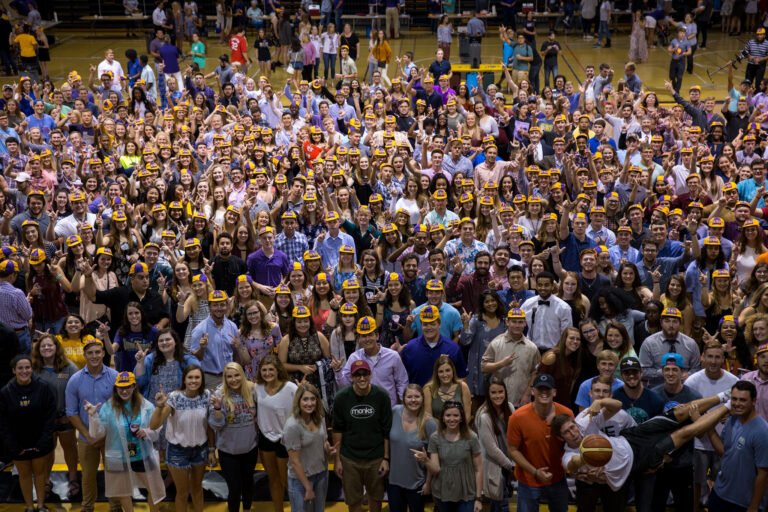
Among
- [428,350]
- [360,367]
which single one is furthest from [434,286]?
[360,367]

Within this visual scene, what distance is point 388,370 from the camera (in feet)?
27.8

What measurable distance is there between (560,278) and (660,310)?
1381 mm

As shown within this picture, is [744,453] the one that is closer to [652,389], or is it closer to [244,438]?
[652,389]

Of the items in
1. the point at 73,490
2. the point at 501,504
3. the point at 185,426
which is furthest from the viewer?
the point at 73,490

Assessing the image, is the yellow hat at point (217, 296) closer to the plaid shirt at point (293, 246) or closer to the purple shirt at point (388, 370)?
the purple shirt at point (388, 370)

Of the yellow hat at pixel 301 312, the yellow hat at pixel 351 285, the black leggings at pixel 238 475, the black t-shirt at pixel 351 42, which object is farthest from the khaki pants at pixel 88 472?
the black t-shirt at pixel 351 42

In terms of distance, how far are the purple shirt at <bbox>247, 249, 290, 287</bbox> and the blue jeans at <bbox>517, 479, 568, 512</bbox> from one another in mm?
4255

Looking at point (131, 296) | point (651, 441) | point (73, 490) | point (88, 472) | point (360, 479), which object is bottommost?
point (73, 490)

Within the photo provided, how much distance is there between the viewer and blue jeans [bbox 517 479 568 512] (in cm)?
741

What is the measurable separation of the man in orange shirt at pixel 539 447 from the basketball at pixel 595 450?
1.10 ft

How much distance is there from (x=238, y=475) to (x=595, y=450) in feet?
10.2

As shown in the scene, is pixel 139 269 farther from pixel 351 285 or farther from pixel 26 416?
pixel 351 285

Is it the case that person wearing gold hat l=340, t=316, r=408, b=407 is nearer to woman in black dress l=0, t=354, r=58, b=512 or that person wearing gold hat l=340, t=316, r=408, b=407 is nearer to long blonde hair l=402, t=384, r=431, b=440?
long blonde hair l=402, t=384, r=431, b=440

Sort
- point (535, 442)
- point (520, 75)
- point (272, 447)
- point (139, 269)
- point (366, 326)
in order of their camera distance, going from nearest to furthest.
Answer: point (535, 442) → point (272, 447) → point (366, 326) → point (139, 269) → point (520, 75)
